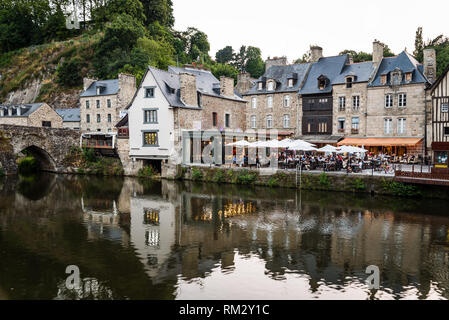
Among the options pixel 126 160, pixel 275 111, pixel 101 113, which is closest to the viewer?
pixel 126 160

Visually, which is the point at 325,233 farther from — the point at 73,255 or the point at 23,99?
the point at 23,99

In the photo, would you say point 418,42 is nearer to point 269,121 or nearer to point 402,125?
point 402,125

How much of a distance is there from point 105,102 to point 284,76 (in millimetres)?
18928

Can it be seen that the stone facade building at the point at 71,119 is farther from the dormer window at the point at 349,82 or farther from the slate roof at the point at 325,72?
the dormer window at the point at 349,82

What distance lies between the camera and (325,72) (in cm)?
3259

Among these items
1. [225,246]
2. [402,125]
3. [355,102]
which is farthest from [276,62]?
[225,246]

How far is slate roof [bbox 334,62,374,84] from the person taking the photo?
29.5 m

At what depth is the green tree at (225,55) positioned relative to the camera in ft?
269

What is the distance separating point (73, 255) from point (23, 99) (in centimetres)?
5197

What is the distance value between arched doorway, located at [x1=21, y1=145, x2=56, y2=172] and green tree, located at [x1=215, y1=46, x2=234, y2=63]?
5336cm

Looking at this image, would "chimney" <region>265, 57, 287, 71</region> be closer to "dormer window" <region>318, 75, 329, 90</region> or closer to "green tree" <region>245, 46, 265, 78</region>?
"dormer window" <region>318, 75, 329, 90</region>

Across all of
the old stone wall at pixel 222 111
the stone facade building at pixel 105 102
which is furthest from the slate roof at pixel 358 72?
the stone facade building at pixel 105 102

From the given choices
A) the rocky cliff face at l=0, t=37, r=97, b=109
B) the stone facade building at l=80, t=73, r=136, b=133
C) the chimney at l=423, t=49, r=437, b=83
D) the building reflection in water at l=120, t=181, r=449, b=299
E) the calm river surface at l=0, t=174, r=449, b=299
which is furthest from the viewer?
the rocky cliff face at l=0, t=37, r=97, b=109

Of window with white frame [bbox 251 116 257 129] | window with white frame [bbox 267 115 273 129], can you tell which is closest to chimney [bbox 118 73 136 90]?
window with white frame [bbox 251 116 257 129]
